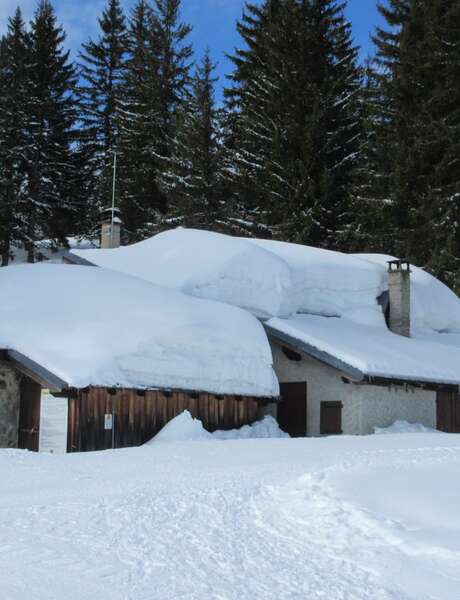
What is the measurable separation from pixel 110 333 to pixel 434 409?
31.1 feet

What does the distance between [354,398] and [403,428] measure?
4.99ft

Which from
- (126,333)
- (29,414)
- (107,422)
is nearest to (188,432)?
(107,422)

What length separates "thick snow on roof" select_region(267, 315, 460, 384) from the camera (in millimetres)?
19703

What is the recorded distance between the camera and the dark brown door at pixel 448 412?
2195 centimetres

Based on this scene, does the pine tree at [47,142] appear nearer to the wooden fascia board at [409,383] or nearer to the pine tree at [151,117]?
the pine tree at [151,117]

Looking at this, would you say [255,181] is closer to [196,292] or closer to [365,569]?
[196,292]

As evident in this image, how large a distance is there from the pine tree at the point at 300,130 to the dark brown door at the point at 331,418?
1643 centimetres

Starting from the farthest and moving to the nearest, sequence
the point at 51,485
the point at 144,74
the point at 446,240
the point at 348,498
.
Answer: the point at 144,74, the point at 446,240, the point at 51,485, the point at 348,498

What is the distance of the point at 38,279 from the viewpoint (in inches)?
778

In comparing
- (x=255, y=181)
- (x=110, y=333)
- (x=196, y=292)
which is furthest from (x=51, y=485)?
(x=255, y=181)

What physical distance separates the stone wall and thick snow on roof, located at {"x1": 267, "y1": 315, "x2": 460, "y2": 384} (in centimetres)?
714

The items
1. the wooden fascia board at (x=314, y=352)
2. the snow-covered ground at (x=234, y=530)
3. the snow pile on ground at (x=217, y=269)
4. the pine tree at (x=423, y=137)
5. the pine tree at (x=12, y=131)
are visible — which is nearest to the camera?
the snow-covered ground at (x=234, y=530)

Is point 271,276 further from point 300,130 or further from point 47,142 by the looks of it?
point 47,142

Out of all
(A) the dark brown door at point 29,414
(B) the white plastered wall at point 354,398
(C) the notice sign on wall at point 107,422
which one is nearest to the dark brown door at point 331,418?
(B) the white plastered wall at point 354,398
